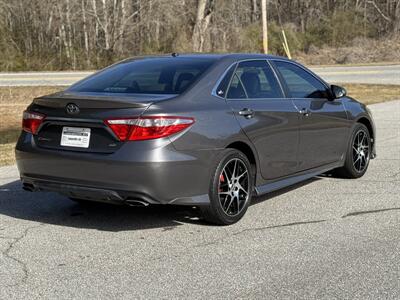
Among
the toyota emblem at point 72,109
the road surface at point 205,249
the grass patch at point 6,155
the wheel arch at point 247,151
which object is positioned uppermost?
the toyota emblem at point 72,109

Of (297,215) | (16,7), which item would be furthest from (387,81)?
(16,7)

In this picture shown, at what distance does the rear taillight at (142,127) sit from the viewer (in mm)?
5043

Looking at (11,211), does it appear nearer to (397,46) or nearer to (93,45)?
(93,45)

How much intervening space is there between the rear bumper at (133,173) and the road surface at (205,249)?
395mm

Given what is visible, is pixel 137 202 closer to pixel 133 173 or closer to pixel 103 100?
pixel 133 173

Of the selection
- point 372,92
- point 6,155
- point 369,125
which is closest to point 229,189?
point 369,125

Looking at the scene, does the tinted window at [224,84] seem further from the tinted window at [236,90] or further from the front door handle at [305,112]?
the front door handle at [305,112]

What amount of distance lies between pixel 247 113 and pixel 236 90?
0.87ft

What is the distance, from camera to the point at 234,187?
5730 mm

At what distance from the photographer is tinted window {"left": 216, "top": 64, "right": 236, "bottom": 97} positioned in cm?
572

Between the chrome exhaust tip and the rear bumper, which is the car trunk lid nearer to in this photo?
the rear bumper

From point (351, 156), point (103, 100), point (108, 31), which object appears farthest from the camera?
point (108, 31)

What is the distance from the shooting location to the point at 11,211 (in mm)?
6336

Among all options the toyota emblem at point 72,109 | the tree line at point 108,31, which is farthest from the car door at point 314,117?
the tree line at point 108,31
